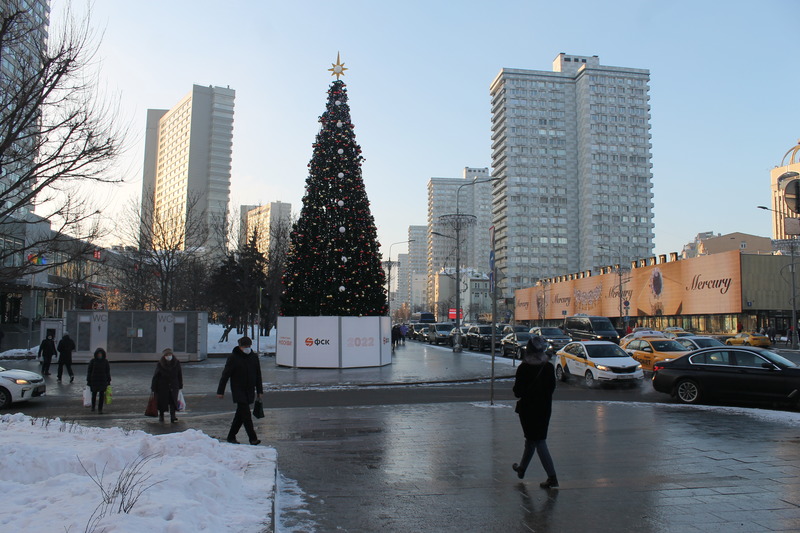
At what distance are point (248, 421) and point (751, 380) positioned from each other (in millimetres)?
11268

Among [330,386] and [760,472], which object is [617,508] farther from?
[330,386]

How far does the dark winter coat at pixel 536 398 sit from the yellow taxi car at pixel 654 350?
16.4 metres

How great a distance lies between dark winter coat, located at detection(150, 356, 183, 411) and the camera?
1208 centimetres

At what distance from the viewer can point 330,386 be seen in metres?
19.0

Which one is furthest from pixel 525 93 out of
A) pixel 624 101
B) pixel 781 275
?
pixel 781 275

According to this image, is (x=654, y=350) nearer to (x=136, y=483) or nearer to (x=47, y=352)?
(x=136, y=483)

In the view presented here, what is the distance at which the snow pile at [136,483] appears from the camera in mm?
3930

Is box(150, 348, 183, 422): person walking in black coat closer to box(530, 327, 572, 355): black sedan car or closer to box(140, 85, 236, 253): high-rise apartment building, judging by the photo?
box(530, 327, 572, 355): black sedan car

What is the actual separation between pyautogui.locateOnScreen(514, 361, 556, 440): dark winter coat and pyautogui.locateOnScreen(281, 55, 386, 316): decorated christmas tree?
18911 mm

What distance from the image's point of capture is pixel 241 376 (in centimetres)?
896

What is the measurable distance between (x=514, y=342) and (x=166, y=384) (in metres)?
21.6

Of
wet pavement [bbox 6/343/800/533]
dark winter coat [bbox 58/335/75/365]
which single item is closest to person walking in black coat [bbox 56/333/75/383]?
dark winter coat [bbox 58/335/75/365]

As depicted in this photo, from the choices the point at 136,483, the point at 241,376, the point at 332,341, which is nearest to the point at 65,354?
the point at 332,341

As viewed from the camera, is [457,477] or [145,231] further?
[145,231]
